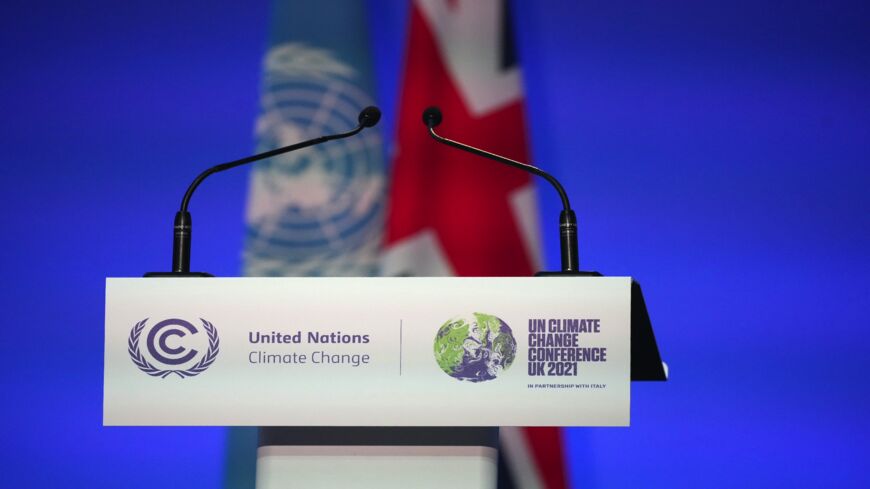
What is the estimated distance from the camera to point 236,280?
166 centimetres

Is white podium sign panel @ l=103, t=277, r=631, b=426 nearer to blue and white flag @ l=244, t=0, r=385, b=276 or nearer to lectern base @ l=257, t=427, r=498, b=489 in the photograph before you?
lectern base @ l=257, t=427, r=498, b=489

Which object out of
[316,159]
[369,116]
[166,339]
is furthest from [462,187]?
[166,339]

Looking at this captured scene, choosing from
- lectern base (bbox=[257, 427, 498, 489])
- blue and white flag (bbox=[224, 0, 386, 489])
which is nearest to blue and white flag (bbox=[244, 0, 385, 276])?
blue and white flag (bbox=[224, 0, 386, 489])

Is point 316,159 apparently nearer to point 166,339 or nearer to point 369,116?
point 369,116

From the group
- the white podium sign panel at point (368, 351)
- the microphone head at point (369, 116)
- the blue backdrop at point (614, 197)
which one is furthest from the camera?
the blue backdrop at point (614, 197)

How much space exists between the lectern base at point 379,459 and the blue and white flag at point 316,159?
1.32m

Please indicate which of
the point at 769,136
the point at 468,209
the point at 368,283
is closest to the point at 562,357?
the point at 368,283

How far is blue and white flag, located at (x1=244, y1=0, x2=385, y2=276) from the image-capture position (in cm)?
302

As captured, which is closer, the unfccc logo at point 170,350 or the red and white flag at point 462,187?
the unfccc logo at point 170,350

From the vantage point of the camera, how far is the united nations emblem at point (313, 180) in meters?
3.02

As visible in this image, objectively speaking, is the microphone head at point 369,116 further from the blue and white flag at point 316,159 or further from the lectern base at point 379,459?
the blue and white flag at point 316,159

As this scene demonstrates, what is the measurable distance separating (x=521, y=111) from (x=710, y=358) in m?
1.09

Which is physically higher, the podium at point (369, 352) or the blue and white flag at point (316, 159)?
the blue and white flag at point (316, 159)

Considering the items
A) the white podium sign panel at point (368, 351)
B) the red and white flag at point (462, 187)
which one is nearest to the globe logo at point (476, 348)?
the white podium sign panel at point (368, 351)
